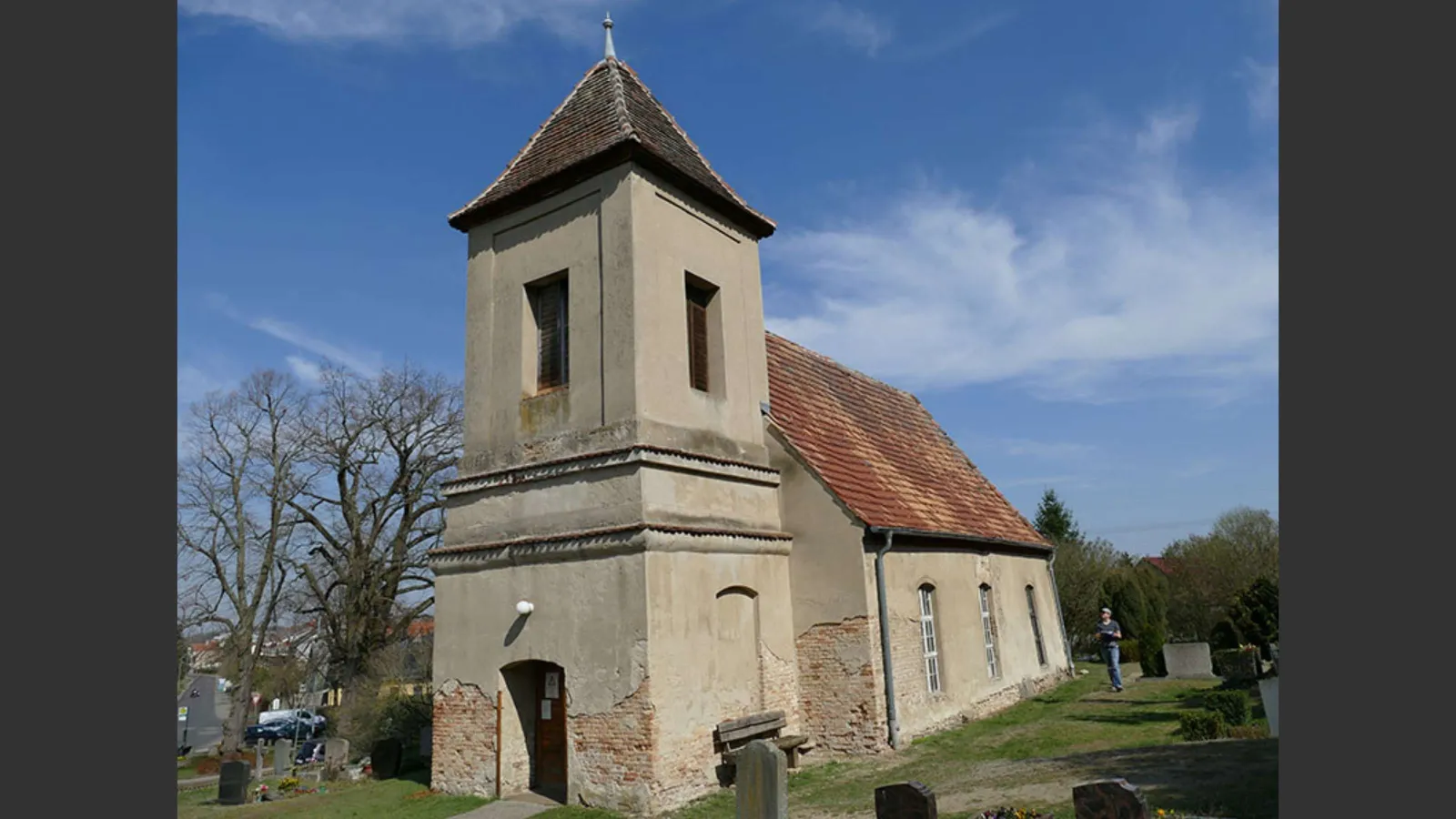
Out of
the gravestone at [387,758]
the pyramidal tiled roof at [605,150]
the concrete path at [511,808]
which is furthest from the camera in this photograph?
the gravestone at [387,758]

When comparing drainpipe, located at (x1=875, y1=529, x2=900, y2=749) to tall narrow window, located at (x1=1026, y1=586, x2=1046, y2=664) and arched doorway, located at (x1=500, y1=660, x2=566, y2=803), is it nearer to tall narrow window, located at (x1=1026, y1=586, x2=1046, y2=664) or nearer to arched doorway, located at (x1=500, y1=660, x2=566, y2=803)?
arched doorway, located at (x1=500, y1=660, x2=566, y2=803)

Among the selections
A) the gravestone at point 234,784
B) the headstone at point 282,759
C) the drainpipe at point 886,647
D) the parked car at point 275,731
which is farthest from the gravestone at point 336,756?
the parked car at point 275,731

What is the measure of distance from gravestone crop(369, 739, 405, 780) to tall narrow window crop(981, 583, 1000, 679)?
Answer: 1162 centimetres

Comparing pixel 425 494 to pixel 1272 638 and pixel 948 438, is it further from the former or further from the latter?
pixel 1272 638

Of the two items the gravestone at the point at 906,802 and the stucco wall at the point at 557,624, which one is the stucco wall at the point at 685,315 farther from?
the gravestone at the point at 906,802

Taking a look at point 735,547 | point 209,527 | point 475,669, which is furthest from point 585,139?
point 209,527

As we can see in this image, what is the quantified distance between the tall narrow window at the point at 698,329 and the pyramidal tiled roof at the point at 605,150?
1486 millimetres

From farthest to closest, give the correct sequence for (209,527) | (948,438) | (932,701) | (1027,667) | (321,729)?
(321,729), (209,527), (948,438), (1027,667), (932,701)

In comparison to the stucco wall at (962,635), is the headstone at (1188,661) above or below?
below

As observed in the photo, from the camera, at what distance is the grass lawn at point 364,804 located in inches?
474

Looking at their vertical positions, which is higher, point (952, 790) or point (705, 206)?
point (705, 206)

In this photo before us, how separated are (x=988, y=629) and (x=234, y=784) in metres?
14.8

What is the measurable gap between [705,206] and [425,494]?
75.7ft

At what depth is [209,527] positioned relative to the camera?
31.5 meters
